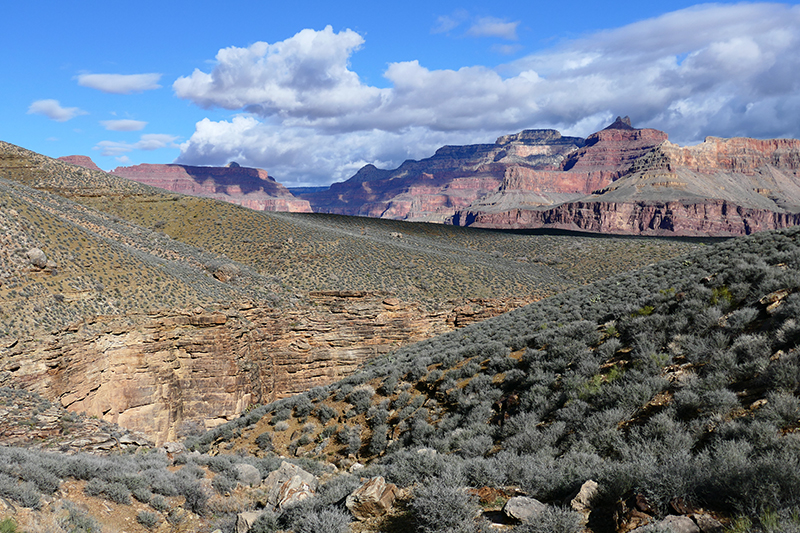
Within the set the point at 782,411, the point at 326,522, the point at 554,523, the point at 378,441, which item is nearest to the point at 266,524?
the point at 326,522

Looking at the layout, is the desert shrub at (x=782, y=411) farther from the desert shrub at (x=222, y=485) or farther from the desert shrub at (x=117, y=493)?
the desert shrub at (x=117, y=493)

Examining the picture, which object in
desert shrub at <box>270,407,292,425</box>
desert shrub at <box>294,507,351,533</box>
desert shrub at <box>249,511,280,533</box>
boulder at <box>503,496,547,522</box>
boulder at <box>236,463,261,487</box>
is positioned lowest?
desert shrub at <box>270,407,292,425</box>

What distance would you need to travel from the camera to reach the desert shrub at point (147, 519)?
22.6 feet

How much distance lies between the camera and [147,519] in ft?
22.6

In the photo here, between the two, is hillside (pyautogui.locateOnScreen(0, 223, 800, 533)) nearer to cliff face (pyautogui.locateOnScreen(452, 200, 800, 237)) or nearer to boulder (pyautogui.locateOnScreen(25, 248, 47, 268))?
boulder (pyautogui.locateOnScreen(25, 248, 47, 268))

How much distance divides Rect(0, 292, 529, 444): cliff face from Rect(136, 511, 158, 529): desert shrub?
12.7 m

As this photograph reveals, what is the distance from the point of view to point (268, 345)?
25.5 metres

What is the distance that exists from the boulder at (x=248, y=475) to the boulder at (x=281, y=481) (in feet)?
0.64

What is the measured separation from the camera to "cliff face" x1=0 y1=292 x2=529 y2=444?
17266 millimetres

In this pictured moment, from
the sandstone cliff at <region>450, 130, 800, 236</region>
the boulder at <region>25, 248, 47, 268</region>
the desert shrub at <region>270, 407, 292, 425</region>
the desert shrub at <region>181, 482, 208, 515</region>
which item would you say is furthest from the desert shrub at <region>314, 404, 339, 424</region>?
the sandstone cliff at <region>450, 130, 800, 236</region>

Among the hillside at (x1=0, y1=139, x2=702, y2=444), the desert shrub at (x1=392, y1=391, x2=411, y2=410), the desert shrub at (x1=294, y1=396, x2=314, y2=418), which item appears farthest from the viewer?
the hillside at (x1=0, y1=139, x2=702, y2=444)

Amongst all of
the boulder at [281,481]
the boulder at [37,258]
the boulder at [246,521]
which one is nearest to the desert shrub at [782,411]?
the boulder at [281,481]

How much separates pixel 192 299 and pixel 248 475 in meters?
17.4

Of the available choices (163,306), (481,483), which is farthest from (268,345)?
(481,483)
